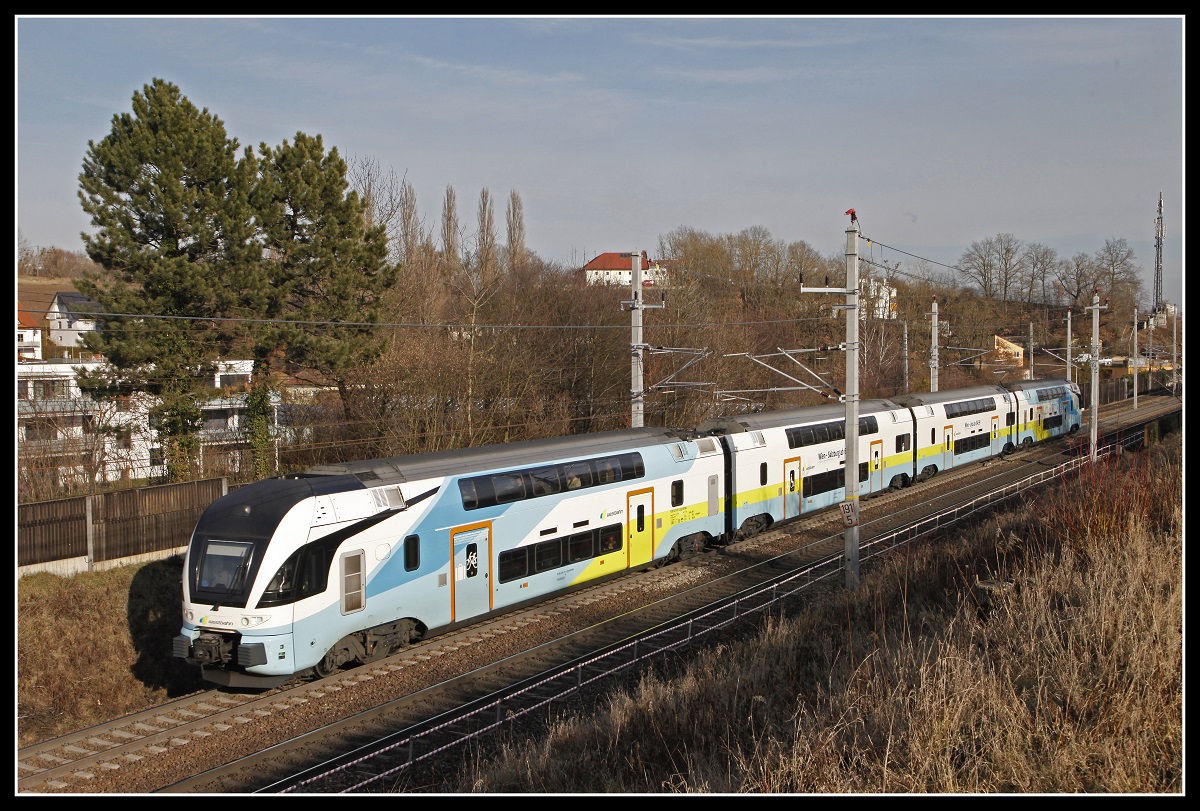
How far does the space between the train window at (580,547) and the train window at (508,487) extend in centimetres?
175

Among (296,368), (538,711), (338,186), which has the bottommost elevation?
(538,711)

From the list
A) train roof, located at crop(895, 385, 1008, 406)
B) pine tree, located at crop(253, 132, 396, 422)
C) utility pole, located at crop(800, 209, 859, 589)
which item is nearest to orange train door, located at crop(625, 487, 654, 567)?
utility pole, located at crop(800, 209, 859, 589)

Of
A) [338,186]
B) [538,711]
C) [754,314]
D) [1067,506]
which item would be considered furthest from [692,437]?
A: [754,314]

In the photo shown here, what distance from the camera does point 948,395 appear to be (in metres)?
33.2

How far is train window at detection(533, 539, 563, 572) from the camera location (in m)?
Answer: 16.5

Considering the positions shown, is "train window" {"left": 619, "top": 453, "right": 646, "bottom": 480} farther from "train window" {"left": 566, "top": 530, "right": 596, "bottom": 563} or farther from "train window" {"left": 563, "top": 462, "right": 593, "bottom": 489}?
"train window" {"left": 566, "top": 530, "right": 596, "bottom": 563}

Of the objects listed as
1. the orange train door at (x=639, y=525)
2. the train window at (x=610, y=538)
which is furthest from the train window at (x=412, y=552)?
the orange train door at (x=639, y=525)

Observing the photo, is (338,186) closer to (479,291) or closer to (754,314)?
(479,291)

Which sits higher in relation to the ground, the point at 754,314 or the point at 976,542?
the point at 754,314

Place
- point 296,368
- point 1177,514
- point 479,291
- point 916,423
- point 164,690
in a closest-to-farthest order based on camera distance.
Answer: point 1177,514
point 164,690
point 296,368
point 916,423
point 479,291

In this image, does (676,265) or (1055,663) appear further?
(676,265)

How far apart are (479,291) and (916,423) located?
604 inches

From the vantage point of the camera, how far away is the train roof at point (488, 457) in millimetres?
14438

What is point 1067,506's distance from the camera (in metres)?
15.3
